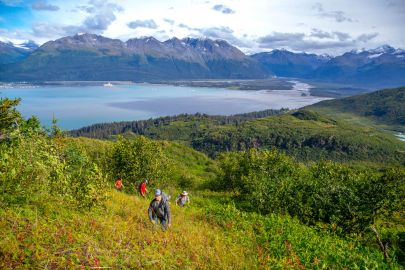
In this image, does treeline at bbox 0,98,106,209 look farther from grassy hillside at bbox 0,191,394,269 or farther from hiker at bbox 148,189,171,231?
hiker at bbox 148,189,171,231

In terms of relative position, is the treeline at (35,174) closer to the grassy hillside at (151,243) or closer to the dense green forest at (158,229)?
the dense green forest at (158,229)

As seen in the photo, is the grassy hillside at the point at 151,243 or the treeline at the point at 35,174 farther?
the treeline at the point at 35,174

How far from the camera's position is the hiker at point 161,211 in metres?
18.1

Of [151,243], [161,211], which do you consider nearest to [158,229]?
[161,211]

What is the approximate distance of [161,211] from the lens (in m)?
18.2

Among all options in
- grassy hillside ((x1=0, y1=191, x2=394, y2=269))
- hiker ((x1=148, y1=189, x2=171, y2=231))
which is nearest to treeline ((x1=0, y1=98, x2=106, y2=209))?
grassy hillside ((x1=0, y1=191, x2=394, y2=269))

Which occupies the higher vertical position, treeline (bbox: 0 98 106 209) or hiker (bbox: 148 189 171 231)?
treeline (bbox: 0 98 106 209)

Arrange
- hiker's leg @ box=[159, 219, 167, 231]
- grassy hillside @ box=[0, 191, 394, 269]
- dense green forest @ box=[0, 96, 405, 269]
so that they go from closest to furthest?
1. grassy hillside @ box=[0, 191, 394, 269]
2. dense green forest @ box=[0, 96, 405, 269]
3. hiker's leg @ box=[159, 219, 167, 231]

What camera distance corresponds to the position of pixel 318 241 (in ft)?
64.6

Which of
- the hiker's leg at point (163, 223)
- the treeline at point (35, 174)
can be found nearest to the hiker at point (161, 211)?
the hiker's leg at point (163, 223)

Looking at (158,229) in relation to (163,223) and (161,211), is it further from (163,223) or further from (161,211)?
(161,211)

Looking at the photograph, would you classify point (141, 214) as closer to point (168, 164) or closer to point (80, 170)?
point (80, 170)

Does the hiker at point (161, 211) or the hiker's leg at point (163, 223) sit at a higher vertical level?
the hiker at point (161, 211)

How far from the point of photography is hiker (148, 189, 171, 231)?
18109 millimetres
